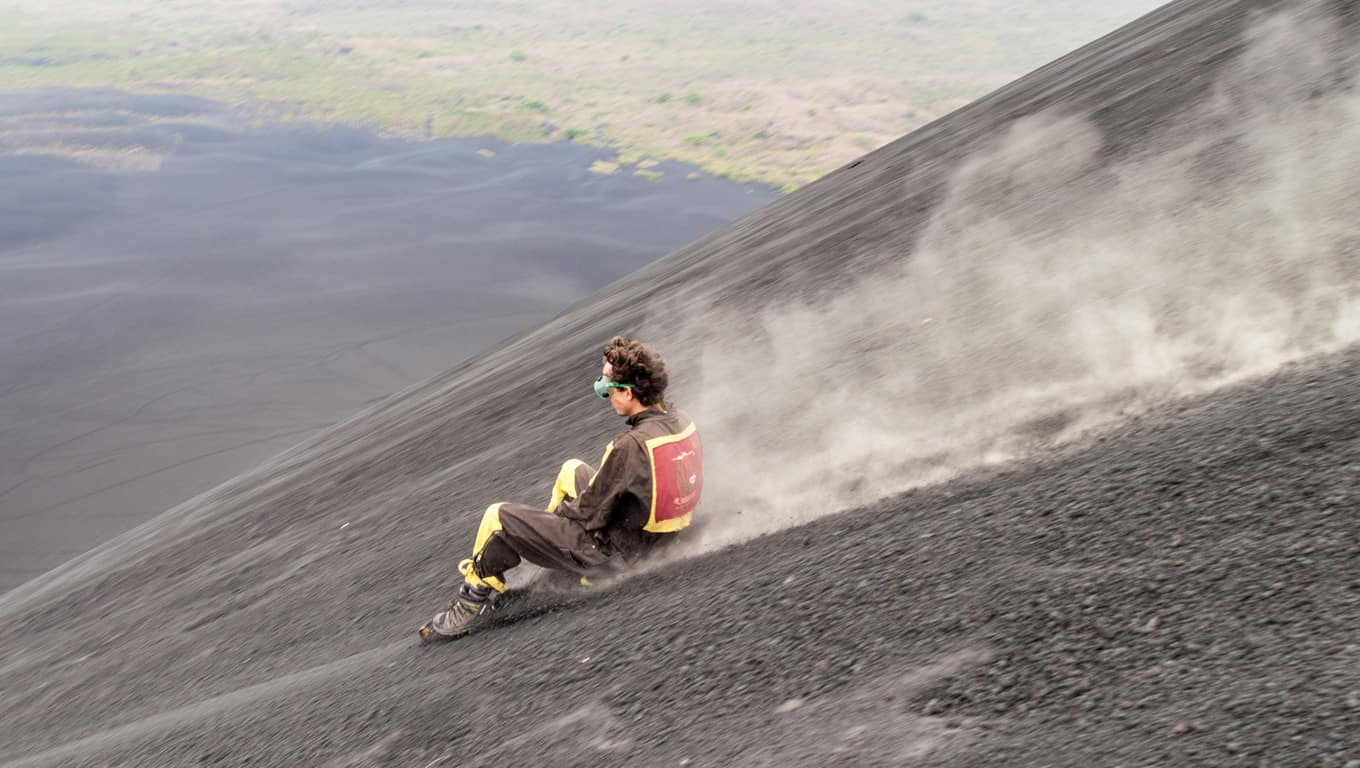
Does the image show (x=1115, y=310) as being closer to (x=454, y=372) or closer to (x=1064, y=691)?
(x=1064, y=691)

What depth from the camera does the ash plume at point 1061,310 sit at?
18.4ft

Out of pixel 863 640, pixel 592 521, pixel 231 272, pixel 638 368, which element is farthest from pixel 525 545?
pixel 231 272

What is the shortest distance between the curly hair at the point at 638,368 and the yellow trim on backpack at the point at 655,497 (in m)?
0.22

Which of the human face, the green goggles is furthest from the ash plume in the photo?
the green goggles

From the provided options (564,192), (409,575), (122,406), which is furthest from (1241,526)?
(564,192)

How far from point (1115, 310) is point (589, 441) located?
380cm

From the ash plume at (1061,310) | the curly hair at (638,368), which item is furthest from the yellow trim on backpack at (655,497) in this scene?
the ash plume at (1061,310)

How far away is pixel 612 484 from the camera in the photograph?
198 inches

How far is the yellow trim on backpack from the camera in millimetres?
4965

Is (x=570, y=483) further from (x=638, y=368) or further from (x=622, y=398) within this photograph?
(x=638, y=368)

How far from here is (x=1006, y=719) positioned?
10.8 feet

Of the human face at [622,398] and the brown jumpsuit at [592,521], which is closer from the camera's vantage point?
the brown jumpsuit at [592,521]

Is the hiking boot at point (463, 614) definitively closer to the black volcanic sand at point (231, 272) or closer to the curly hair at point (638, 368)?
the curly hair at point (638, 368)

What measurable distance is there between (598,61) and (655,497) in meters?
74.4
